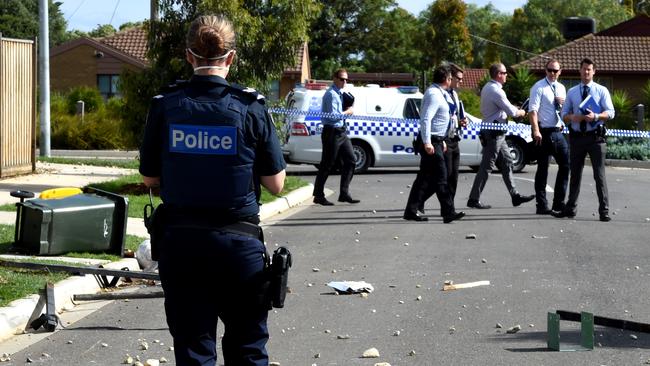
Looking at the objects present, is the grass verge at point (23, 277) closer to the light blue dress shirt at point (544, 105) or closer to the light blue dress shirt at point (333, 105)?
the light blue dress shirt at point (333, 105)

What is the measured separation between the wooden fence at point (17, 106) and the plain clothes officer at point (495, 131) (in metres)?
7.34

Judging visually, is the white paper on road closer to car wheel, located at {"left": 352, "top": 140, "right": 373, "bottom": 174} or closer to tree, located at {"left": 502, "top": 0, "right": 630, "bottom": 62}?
car wheel, located at {"left": 352, "top": 140, "right": 373, "bottom": 174}

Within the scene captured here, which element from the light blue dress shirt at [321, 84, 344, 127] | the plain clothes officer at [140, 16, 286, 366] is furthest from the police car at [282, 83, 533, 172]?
the plain clothes officer at [140, 16, 286, 366]

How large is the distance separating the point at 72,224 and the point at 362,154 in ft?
41.9

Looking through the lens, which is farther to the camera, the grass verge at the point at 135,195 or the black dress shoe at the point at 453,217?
the grass verge at the point at 135,195

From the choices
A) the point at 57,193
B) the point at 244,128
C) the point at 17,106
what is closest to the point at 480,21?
the point at 17,106

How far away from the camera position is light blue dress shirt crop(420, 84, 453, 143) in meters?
13.2

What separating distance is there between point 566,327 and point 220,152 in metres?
3.80

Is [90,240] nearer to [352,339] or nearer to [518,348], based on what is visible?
[352,339]

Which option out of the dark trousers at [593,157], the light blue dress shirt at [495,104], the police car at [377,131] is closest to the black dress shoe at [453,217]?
the dark trousers at [593,157]

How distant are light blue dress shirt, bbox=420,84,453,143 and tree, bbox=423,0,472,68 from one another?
184ft

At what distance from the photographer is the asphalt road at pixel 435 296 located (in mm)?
6922

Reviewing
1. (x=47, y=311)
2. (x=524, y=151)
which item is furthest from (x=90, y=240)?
(x=524, y=151)

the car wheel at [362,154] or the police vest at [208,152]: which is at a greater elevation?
the police vest at [208,152]
